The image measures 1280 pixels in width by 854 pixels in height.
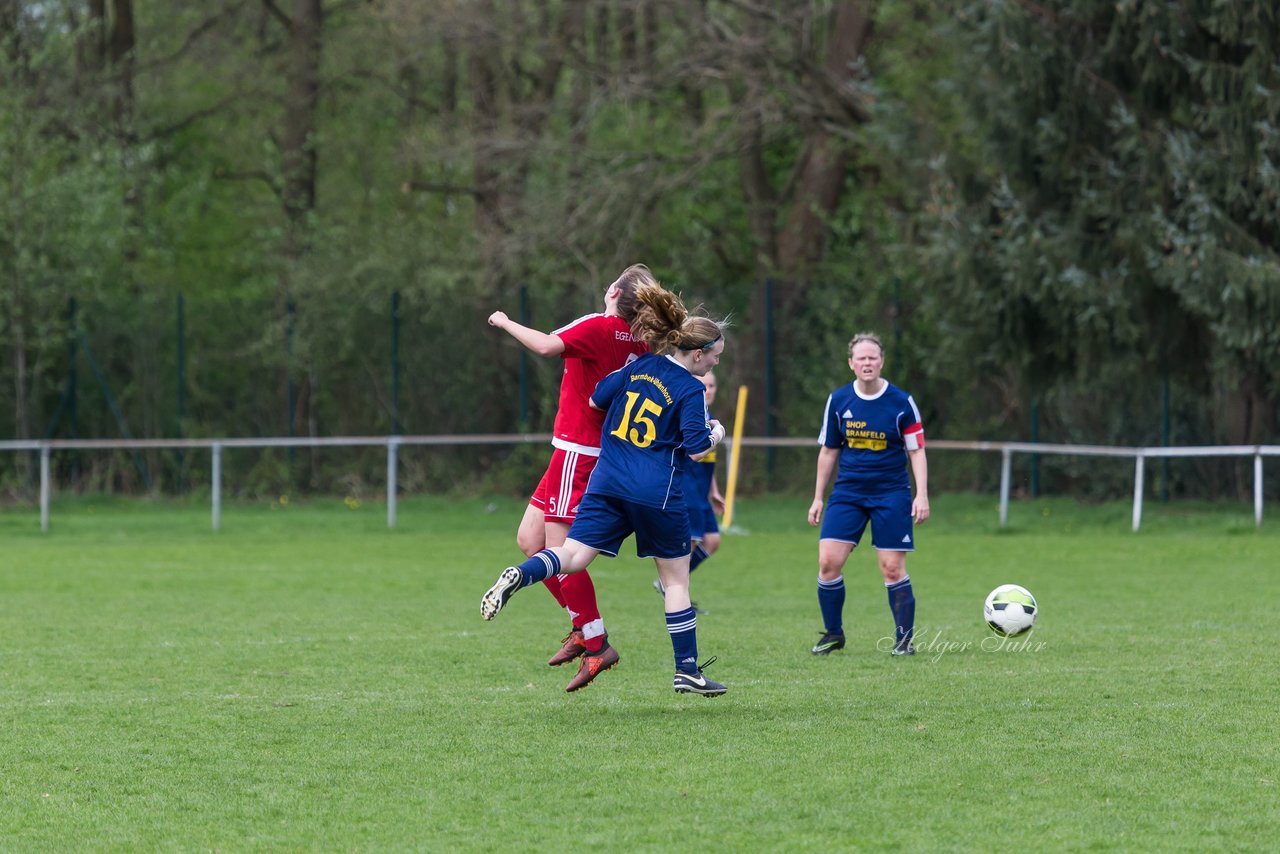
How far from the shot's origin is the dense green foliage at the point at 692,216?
17.8 m

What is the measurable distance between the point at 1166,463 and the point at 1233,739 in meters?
13.9

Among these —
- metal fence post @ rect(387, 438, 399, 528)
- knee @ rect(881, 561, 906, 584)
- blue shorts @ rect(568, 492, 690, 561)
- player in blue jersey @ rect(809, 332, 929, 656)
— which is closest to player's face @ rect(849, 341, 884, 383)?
player in blue jersey @ rect(809, 332, 929, 656)

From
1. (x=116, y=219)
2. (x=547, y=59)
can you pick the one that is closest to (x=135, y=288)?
(x=116, y=219)

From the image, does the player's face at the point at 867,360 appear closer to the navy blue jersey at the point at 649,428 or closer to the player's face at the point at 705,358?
the player's face at the point at 705,358

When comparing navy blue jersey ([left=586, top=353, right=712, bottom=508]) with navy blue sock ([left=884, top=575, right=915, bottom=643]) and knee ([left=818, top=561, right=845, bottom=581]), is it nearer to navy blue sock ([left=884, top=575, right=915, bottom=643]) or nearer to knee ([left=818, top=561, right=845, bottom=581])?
knee ([left=818, top=561, right=845, bottom=581])

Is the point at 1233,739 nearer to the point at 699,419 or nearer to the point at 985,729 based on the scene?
the point at 985,729

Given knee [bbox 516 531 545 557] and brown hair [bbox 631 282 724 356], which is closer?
brown hair [bbox 631 282 724 356]

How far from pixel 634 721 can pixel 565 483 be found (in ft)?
4.64

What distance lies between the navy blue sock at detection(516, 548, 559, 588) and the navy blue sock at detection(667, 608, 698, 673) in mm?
566

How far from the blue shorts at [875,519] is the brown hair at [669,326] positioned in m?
2.23

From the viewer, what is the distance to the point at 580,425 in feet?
25.3

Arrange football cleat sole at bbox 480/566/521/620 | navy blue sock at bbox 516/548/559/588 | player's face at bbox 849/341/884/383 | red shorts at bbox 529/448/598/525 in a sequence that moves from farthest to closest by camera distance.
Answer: player's face at bbox 849/341/884/383
red shorts at bbox 529/448/598/525
navy blue sock at bbox 516/548/559/588
football cleat sole at bbox 480/566/521/620

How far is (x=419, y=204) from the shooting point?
94.7ft

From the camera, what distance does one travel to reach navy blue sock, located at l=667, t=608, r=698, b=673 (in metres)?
6.94
